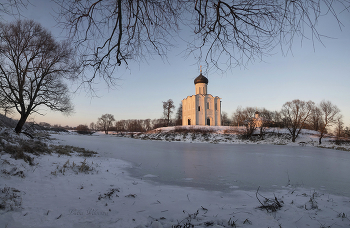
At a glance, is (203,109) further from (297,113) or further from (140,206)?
(140,206)

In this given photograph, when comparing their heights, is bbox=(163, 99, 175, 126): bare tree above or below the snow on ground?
above

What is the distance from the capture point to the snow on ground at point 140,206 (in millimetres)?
2195

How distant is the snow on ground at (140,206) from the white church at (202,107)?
126ft

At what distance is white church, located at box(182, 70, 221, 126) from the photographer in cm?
4219

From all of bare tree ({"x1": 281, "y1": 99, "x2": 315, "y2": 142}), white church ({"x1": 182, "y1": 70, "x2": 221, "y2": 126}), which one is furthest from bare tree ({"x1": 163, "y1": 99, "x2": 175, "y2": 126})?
bare tree ({"x1": 281, "y1": 99, "x2": 315, "y2": 142})

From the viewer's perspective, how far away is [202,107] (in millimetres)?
42438

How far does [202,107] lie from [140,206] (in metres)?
40.4

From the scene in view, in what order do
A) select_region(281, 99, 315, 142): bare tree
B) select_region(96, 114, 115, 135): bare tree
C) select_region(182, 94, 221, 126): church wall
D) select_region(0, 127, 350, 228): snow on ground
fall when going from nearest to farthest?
select_region(0, 127, 350, 228): snow on ground
select_region(281, 99, 315, 142): bare tree
select_region(182, 94, 221, 126): church wall
select_region(96, 114, 115, 135): bare tree

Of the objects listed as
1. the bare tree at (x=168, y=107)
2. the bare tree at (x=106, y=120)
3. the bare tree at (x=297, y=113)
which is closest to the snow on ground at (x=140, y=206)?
the bare tree at (x=297, y=113)

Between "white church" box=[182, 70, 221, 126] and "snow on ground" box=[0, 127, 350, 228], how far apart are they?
38.4m

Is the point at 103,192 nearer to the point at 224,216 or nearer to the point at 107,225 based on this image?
the point at 107,225

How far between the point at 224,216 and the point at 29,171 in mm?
4070

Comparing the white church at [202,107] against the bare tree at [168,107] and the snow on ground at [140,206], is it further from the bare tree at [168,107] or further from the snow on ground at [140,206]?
the snow on ground at [140,206]

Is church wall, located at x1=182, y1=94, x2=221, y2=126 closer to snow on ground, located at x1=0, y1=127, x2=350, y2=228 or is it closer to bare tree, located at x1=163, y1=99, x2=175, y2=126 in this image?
bare tree, located at x1=163, y1=99, x2=175, y2=126
